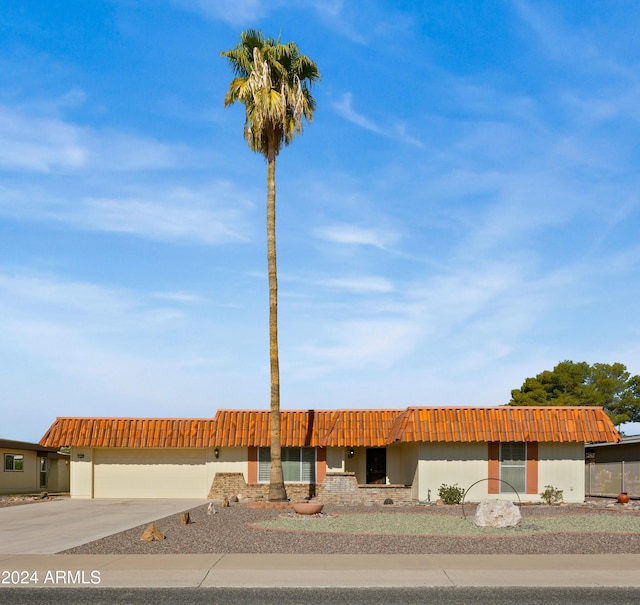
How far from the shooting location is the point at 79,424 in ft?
118

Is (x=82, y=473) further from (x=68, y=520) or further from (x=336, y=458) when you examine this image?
(x=68, y=520)

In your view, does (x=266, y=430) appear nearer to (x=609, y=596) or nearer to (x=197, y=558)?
(x=197, y=558)

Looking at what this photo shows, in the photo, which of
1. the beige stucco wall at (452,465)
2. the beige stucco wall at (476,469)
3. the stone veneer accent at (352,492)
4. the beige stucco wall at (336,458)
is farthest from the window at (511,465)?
the beige stucco wall at (336,458)

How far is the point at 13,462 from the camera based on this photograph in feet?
140

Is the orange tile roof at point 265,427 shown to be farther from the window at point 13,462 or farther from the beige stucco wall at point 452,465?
the window at point 13,462

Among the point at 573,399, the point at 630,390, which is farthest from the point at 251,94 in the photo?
the point at 630,390

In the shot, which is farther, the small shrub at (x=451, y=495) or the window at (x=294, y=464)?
the window at (x=294, y=464)

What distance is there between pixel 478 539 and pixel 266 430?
58.8 ft

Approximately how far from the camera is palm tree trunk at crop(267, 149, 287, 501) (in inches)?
1107

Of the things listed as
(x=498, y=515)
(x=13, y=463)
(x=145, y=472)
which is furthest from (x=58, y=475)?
(x=498, y=515)

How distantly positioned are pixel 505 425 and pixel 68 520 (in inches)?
639

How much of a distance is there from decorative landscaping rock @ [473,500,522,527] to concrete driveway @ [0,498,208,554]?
9243 millimetres

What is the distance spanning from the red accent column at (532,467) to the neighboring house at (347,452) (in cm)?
4

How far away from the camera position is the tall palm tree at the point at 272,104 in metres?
28.6
